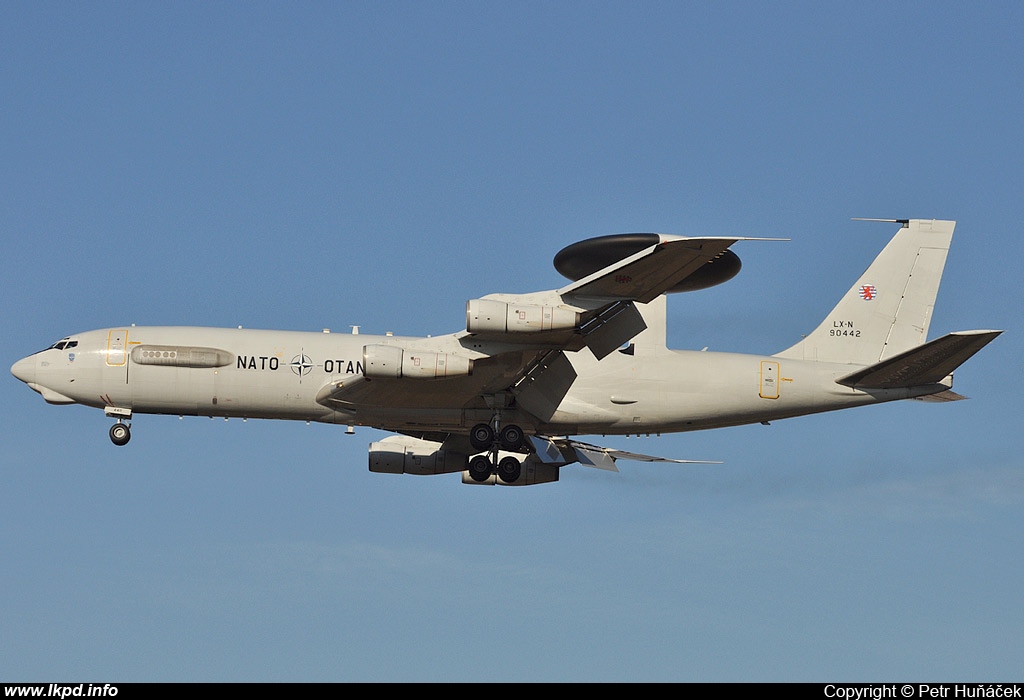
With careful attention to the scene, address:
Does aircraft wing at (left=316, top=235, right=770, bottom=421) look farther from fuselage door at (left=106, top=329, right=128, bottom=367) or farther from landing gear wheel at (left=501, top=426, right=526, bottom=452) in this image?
fuselage door at (left=106, top=329, right=128, bottom=367)

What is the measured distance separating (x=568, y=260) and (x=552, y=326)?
13.3 feet

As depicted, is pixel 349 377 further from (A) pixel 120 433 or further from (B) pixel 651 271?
(B) pixel 651 271

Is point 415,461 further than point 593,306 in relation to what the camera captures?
Yes

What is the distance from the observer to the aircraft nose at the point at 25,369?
42.6 metres

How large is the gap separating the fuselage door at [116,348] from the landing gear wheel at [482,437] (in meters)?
11.3

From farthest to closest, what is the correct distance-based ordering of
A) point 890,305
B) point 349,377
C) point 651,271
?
point 890,305
point 349,377
point 651,271

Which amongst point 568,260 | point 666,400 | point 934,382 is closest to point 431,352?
point 568,260

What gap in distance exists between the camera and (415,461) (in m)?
47.4

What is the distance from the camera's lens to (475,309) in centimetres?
3650

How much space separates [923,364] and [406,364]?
1575cm

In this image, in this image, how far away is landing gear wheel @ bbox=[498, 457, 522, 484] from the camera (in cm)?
4262

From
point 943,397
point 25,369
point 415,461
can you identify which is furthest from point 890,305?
point 25,369

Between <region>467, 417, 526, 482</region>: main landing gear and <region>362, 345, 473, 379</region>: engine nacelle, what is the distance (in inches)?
151

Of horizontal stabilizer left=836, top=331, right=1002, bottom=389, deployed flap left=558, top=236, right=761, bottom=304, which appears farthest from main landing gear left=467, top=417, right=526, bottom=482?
horizontal stabilizer left=836, top=331, right=1002, bottom=389
